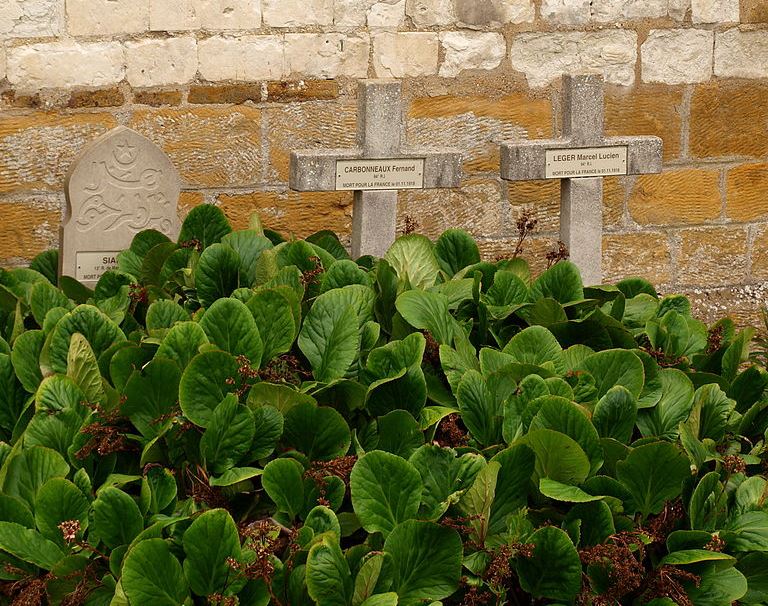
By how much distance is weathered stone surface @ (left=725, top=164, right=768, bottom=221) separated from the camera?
5.45 meters

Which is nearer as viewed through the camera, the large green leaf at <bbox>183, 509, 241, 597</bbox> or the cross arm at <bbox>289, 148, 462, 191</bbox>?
the large green leaf at <bbox>183, 509, 241, 597</bbox>

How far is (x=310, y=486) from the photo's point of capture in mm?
1740

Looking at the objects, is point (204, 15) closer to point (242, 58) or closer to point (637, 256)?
point (242, 58)

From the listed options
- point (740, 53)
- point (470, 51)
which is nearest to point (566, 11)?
point (470, 51)

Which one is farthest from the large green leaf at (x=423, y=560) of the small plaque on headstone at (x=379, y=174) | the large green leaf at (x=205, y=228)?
the small plaque on headstone at (x=379, y=174)

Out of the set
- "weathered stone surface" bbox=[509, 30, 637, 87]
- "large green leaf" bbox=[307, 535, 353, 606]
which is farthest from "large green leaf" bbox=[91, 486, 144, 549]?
"weathered stone surface" bbox=[509, 30, 637, 87]

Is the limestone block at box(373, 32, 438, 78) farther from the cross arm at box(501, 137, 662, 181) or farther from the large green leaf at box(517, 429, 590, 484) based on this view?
the large green leaf at box(517, 429, 590, 484)

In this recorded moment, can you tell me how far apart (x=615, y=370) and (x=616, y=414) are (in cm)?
14

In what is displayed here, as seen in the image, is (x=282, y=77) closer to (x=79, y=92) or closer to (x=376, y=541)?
(x=79, y=92)

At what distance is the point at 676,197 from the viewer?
17.7 ft

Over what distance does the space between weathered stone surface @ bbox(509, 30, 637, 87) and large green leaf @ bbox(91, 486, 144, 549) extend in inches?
144

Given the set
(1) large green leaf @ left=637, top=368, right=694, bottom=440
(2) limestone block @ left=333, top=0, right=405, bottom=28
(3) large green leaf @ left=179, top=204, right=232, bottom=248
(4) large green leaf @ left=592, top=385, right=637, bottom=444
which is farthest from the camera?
(2) limestone block @ left=333, top=0, right=405, bottom=28

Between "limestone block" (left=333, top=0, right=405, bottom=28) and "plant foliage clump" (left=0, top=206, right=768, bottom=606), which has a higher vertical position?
"limestone block" (left=333, top=0, right=405, bottom=28)

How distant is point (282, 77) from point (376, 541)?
3257 mm
